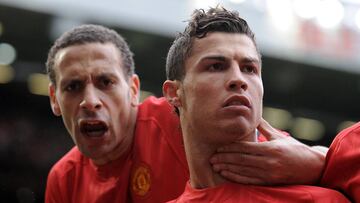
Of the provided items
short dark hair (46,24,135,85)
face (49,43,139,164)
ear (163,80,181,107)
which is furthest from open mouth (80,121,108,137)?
ear (163,80,181,107)

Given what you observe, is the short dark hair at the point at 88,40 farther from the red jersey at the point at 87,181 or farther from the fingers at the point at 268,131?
the fingers at the point at 268,131

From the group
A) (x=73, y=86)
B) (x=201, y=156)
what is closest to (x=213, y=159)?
(x=201, y=156)

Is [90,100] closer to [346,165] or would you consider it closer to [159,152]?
[159,152]

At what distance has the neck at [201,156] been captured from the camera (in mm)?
1898

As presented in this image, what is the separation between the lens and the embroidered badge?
2520mm

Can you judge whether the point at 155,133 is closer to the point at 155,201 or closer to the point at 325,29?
the point at 155,201

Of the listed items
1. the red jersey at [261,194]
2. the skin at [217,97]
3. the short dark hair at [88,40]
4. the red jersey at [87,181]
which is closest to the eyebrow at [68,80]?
the short dark hair at [88,40]

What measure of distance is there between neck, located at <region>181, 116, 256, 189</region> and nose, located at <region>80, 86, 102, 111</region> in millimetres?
591

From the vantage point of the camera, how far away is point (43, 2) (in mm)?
6602

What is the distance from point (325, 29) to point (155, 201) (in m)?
6.01

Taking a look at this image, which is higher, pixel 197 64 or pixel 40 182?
pixel 197 64

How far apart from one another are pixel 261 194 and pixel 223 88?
0.33 meters

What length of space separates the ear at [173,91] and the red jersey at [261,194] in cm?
30

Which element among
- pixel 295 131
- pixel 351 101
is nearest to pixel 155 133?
pixel 351 101
